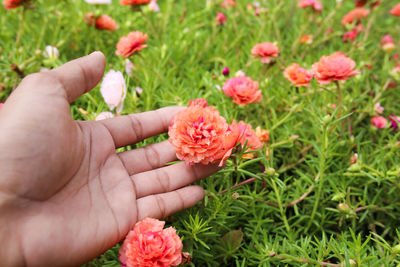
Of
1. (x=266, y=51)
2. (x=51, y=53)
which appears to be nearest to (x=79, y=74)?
(x=51, y=53)

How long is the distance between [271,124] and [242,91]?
360mm

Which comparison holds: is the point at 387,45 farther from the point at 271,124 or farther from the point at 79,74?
the point at 79,74

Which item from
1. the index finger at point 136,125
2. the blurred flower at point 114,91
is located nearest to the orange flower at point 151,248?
the index finger at point 136,125

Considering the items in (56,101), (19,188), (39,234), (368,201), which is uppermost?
(56,101)

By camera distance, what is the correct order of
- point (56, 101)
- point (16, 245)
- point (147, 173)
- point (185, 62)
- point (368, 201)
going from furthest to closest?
point (185, 62) → point (368, 201) → point (147, 173) → point (56, 101) → point (16, 245)

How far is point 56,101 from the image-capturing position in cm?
93

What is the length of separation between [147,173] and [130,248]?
0.31 m

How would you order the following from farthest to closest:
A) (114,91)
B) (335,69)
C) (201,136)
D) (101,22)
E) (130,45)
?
1. (101,22)
2. (130,45)
3. (114,91)
4. (335,69)
5. (201,136)

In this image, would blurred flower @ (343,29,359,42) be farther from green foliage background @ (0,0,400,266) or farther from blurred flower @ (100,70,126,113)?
blurred flower @ (100,70,126,113)

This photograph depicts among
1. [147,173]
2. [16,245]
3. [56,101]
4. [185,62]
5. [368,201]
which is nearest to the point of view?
[16,245]

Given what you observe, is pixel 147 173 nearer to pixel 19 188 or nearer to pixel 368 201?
pixel 19 188

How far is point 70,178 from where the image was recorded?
97cm

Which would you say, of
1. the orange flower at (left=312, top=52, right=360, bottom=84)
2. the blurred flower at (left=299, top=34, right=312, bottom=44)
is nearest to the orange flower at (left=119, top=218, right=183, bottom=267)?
the orange flower at (left=312, top=52, right=360, bottom=84)

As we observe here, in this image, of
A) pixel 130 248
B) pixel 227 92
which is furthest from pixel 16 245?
pixel 227 92
